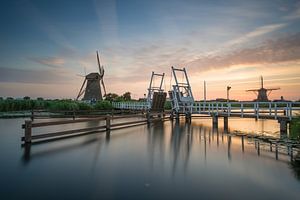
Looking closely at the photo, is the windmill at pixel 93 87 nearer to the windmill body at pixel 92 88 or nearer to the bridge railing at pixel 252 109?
the windmill body at pixel 92 88

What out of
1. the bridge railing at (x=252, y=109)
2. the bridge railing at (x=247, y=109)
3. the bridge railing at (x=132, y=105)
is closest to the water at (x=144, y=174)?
the bridge railing at (x=247, y=109)

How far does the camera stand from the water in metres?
3.37

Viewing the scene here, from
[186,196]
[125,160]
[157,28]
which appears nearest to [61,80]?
[157,28]

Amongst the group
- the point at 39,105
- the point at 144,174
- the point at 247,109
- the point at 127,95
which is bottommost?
the point at 144,174

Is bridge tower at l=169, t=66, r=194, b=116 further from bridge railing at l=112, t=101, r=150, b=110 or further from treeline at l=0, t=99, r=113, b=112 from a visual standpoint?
treeline at l=0, t=99, r=113, b=112

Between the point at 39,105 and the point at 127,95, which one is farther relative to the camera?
the point at 127,95

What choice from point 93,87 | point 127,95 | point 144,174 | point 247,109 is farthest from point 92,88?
point 144,174

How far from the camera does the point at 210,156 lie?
237 inches

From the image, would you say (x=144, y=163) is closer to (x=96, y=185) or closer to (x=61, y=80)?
(x=96, y=185)

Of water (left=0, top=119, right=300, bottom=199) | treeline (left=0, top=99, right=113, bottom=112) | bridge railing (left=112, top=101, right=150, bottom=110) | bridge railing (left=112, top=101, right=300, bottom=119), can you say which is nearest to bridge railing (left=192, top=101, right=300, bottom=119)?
bridge railing (left=112, top=101, right=300, bottom=119)

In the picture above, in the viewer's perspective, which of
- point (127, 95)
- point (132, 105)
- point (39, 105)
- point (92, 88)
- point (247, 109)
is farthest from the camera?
point (127, 95)

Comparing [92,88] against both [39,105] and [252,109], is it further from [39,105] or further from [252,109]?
[252,109]

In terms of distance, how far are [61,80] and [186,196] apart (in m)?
29.6

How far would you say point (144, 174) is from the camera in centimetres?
434
